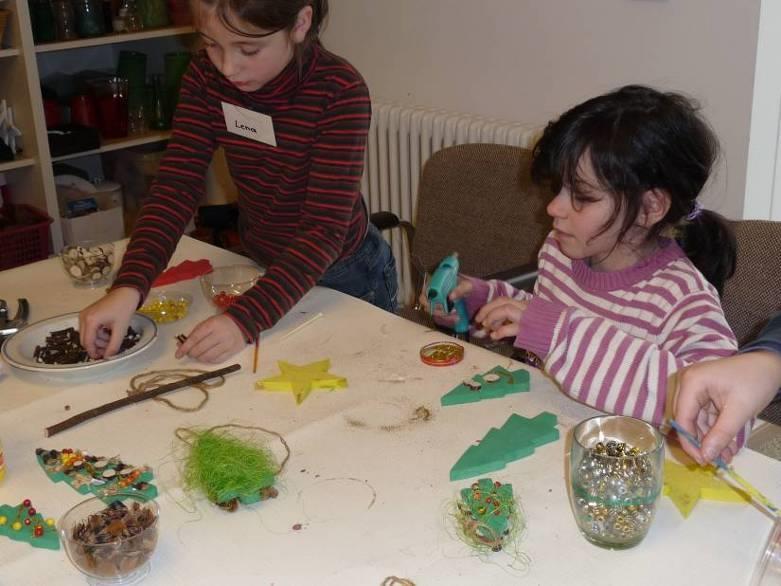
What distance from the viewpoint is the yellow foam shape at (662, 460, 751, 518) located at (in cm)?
108

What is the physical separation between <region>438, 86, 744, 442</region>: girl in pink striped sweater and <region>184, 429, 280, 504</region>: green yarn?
40 centimetres

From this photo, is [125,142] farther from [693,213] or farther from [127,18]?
[693,213]

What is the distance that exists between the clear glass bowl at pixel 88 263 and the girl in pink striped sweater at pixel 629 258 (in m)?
0.71

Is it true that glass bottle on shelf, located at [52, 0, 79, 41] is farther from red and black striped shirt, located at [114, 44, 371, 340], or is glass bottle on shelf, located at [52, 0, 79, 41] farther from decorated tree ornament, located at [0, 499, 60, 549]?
decorated tree ornament, located at [0, 499, 60, 549]

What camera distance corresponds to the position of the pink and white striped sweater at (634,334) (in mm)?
1265

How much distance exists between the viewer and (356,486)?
1134 mm

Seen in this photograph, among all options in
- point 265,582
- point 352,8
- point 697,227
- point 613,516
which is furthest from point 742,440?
point 352,8

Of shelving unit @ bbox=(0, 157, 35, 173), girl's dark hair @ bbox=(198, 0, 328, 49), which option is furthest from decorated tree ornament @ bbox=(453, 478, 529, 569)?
shelving unit @ bbox=(0, 157, 35, 173)

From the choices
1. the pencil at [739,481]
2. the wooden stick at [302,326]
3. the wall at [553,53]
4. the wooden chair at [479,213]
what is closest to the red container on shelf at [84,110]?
the wall at [553,53]

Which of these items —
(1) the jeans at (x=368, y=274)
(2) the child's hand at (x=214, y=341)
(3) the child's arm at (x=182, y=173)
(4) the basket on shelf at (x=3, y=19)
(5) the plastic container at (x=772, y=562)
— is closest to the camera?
(5) the plastic container at (x=772, y=562)

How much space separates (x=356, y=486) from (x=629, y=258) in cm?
63

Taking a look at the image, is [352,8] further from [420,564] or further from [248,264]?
[420,564]

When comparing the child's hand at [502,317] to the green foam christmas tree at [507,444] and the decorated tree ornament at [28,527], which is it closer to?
Answer: the green foam christmas tree at [507,444]

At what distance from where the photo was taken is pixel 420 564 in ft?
3.26
